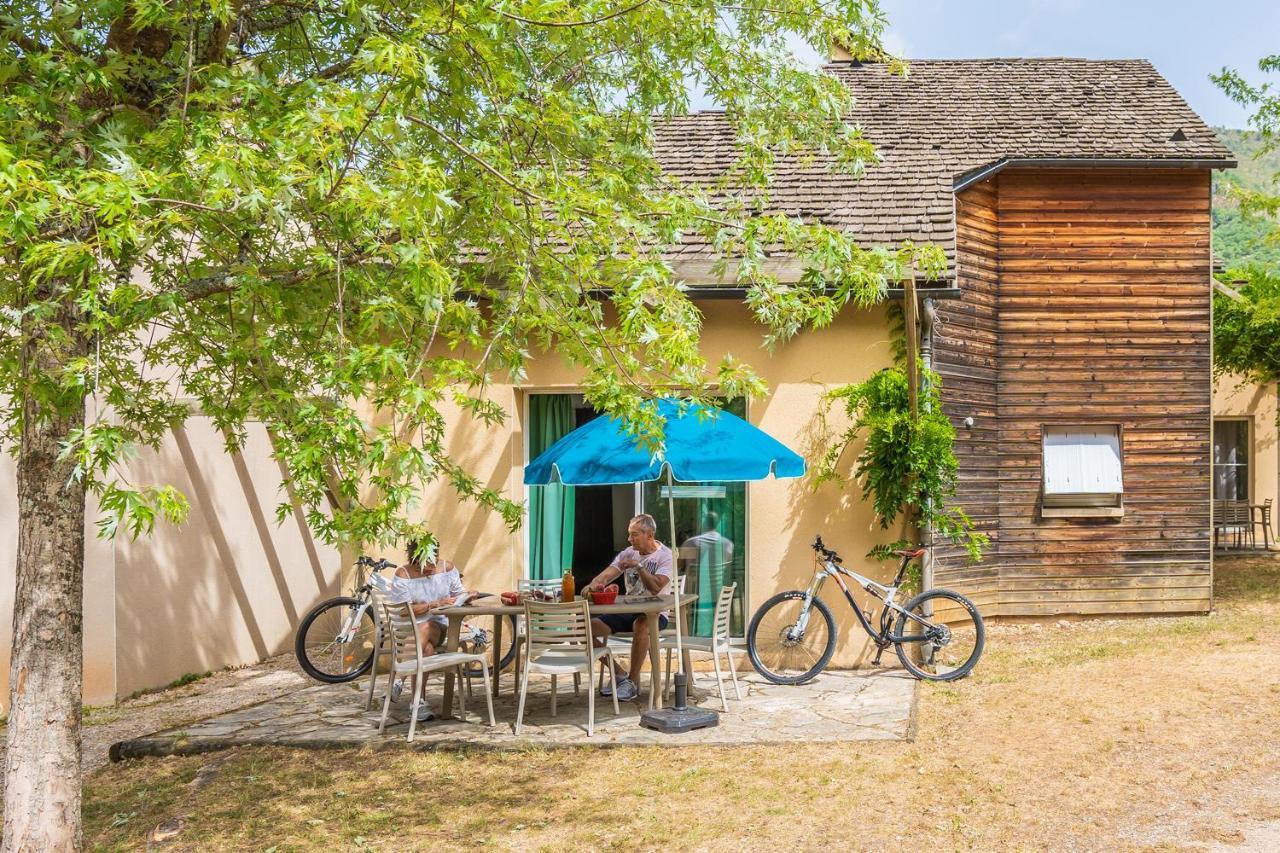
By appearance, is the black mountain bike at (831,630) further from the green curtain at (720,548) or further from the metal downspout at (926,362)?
the green curtain at (720,548)

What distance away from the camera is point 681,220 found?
6.09 meters

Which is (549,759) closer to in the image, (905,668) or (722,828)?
(722,828)

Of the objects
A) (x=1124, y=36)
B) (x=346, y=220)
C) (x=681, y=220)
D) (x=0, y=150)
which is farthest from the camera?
(x=1124, y=36)

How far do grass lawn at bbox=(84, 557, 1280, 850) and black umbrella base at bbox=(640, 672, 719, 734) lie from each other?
16.0 inches

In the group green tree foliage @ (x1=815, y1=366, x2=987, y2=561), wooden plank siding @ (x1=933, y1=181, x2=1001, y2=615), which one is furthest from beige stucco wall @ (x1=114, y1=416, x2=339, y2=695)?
wooden plank siding @ (x1=933, y1=181, x2=1001, y2=615)

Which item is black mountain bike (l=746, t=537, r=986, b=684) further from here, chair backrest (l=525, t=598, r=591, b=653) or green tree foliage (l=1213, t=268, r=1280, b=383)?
green tree foliage (l=1213, t=268, r=1280, b=383)

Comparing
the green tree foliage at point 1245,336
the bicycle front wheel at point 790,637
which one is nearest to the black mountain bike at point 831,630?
the bicycle front wheel at point 790,637

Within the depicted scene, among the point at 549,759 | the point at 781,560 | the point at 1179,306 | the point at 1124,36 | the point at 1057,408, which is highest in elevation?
the point at 1124,36

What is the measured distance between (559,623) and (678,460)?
4.28ft

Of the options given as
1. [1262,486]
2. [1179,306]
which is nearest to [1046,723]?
[1179,306]

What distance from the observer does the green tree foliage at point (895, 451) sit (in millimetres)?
9352

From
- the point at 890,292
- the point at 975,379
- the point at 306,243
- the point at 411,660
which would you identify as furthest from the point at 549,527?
the point at 975,379

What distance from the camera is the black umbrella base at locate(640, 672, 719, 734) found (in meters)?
7.55

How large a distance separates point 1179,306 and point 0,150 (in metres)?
11.4
